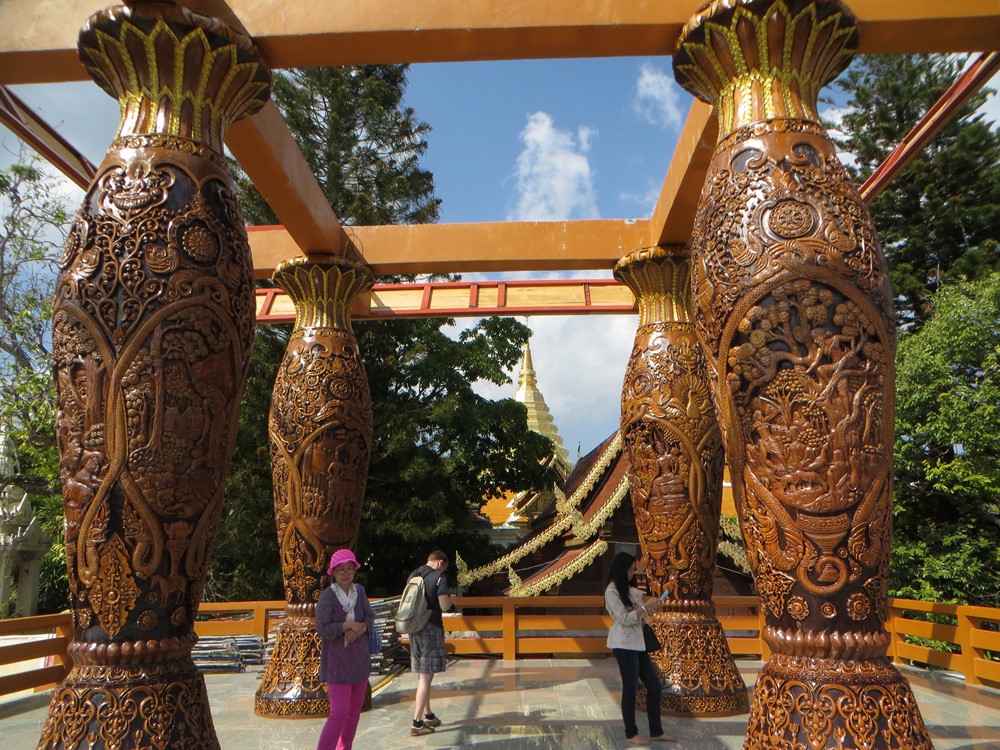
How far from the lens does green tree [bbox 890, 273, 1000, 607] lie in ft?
30.7

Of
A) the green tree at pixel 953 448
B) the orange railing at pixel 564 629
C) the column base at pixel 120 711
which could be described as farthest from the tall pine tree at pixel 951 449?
the column base at pixel 120 711

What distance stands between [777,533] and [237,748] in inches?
131

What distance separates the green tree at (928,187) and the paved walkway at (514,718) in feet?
31.0

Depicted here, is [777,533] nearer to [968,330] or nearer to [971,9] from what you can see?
[971,9]

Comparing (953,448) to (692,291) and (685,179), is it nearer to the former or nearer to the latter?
(685,179)

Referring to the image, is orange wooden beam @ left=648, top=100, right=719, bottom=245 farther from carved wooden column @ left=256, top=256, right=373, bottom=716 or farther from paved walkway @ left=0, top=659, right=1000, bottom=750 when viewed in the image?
paved walkway @ left=0, top=659, right=1000, bottom=750

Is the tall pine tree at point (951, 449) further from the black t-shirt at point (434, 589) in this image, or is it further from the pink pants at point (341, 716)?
the pink pants at point (341, 716)

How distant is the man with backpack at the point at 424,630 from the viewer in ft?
15.7

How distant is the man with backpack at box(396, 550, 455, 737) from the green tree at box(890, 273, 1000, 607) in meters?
7.30

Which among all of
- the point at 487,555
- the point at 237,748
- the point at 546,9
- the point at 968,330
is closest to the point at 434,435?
the point at 487,555

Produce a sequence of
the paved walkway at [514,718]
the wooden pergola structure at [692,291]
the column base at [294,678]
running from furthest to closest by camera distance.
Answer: the column base at [294,678] → the paved walkway at [514,718] → the wooden pergola structure at [692,291]

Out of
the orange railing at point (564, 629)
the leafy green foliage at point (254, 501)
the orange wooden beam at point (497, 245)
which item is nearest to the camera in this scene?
the orange wooden beam at point (497, 245)

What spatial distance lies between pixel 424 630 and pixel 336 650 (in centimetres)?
138

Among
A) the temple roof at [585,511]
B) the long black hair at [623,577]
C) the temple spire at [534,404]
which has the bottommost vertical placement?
the long black hair at [623,577]
